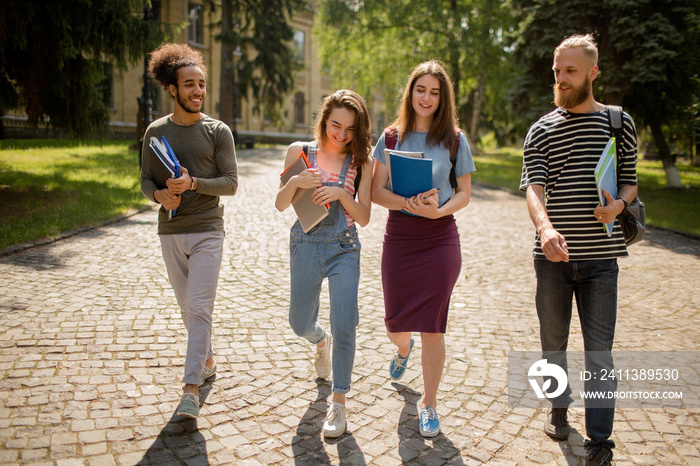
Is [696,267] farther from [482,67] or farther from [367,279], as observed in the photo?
[482,67]

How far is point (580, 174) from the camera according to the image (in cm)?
325

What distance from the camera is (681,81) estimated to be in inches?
647

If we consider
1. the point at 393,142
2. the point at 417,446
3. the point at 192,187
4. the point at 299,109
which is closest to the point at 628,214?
the point at 393,142

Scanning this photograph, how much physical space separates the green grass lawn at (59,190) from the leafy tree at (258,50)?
933 cm

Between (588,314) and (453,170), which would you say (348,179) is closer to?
(453,170)

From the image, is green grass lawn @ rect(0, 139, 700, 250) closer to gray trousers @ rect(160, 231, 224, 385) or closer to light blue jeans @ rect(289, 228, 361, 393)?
gray trousers @ rect(160, 231, 224, 385)

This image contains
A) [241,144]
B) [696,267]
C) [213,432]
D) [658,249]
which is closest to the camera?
[213,432]

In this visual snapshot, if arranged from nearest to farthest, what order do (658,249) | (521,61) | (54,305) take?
(54,305) < (658,249) < (521,61)

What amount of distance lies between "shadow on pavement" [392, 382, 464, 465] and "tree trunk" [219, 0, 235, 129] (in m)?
25.5

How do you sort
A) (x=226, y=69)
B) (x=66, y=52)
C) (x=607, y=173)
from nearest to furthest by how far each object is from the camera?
(x=607, y=173) < (x=66, y=52) < (x=226, y=69)

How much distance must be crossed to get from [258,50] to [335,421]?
2753 centimetres

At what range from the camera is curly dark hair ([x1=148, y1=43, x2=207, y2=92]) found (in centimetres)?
368

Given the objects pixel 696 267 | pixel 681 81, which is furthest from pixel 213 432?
pixel 681 81

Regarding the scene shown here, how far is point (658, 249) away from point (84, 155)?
17989 mm
